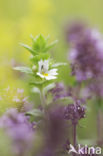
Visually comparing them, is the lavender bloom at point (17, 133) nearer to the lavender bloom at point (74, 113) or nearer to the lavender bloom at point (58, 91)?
the lavender bloom at point (74, 113)

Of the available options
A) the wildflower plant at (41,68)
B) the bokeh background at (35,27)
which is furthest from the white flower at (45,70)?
the bokeh background at (35,27)

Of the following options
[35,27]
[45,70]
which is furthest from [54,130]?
[35,27]

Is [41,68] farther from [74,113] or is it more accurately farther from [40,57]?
[74,113]

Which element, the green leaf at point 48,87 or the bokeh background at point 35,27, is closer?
the green leaf at point 48,87

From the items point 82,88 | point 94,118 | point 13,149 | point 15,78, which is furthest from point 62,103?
point 94,118

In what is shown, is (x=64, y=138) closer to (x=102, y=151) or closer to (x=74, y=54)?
(x=102, y=151)

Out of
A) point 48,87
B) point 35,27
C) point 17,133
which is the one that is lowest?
point 17,133
